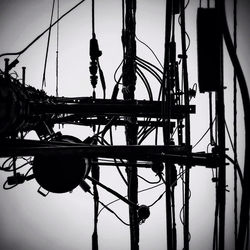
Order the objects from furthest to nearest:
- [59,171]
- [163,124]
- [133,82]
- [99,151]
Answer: [133,82] → [59,171] → [163,124] → [99,151]

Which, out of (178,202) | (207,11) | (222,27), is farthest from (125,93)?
(178,202)

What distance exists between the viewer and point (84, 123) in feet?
11.2

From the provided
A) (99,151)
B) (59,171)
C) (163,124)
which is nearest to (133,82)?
(163,124)

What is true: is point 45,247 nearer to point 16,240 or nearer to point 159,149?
point 16,240

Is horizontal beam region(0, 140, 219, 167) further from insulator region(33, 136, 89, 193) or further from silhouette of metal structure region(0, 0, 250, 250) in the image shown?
insulator region(33, 136, 89, 193)

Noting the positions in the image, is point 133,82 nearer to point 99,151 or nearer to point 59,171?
A: point 59,171

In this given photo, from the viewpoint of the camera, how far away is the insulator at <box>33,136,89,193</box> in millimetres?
1569

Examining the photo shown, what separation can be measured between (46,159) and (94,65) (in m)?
1.23

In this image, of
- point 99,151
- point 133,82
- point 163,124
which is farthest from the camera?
point 133,82

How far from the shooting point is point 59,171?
1.56 meters

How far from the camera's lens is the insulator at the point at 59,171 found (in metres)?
1.57

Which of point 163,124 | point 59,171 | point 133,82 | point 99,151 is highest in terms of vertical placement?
point 133,82

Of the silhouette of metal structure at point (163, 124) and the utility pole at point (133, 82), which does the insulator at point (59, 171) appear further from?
the utility pole at point (133, 82)

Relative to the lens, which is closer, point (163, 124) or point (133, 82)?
point (163, 124)
